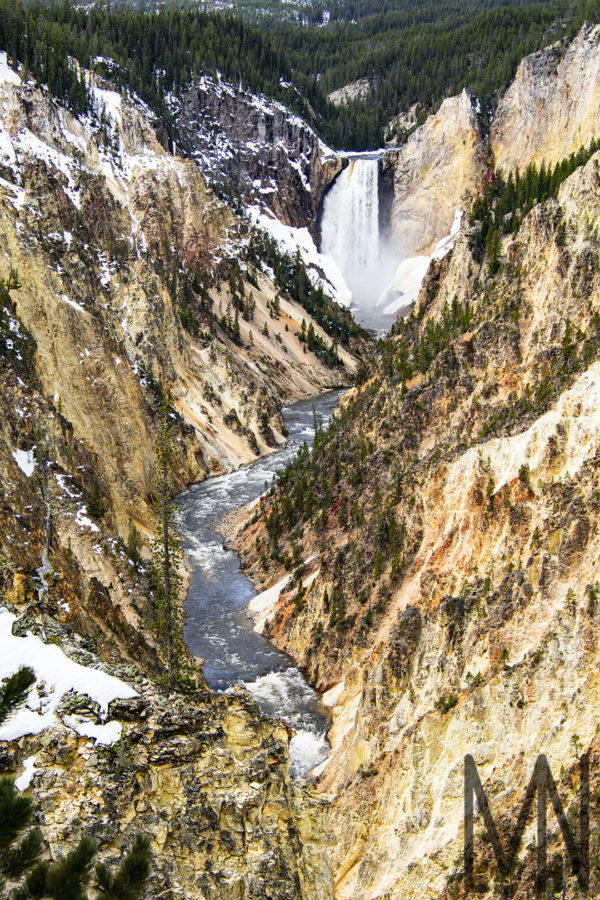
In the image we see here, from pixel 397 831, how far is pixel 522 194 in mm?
41411

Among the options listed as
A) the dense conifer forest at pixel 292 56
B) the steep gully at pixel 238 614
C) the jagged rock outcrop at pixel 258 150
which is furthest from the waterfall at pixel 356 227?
the steep gully at pixel 238 614

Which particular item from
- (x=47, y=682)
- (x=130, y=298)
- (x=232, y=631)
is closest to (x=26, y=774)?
(x=47, y=682)

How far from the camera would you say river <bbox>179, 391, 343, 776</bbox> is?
98.4ft

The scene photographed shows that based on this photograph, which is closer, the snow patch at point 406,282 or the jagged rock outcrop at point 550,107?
the jagged rock outcrop at point 550,107

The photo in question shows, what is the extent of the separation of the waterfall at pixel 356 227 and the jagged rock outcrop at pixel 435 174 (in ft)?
9.90

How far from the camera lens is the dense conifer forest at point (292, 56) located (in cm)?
9725

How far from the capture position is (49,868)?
9312 millimetres

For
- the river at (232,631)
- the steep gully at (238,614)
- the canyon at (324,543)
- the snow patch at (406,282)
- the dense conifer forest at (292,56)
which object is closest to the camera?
the canyon at (324,543)

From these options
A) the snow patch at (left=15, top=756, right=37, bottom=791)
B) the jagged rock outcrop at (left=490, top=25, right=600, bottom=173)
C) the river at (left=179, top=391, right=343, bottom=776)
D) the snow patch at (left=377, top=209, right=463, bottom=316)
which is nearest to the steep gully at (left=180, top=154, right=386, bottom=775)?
the river at (left=179, top=391, right=343, bottom=776)

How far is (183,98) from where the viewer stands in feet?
399

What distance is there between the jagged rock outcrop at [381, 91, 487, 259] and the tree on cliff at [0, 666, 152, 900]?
376ft
